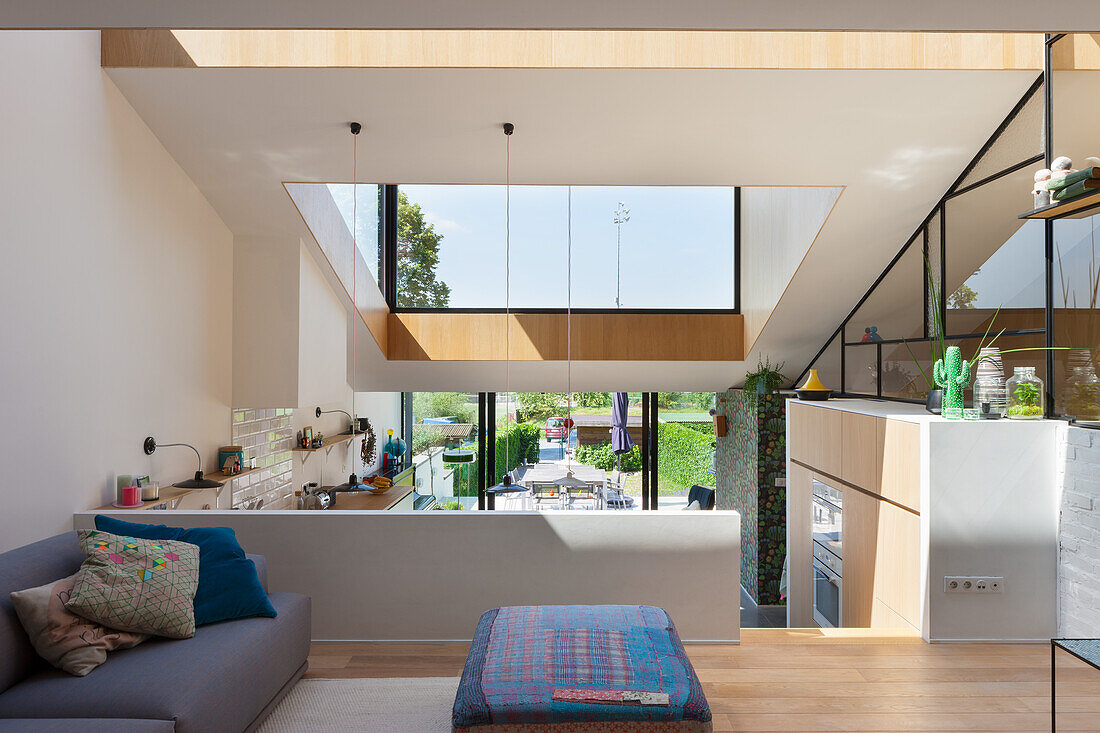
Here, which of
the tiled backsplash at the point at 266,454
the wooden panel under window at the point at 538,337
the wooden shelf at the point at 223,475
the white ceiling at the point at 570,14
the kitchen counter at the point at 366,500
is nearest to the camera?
the white ceiling at the point at 570,14

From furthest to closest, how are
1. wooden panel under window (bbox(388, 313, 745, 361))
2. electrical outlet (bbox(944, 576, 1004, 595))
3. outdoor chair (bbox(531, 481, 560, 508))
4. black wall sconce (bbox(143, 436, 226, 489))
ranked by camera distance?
outdoor chair (bbox(531, 481, 560, 508)), wooden panel under window (bbox(388, 313, 745, 361)), black wall sconce (bbox(143, 436, 226, 489)), electrical outlet (bbox(944, 576, 1004, 595))

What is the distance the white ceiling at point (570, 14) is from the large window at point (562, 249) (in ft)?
13.2

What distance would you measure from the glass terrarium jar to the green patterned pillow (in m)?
3.67

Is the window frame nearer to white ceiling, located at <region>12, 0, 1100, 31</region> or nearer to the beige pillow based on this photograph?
the beige pillow

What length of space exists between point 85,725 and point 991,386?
3.80 meters

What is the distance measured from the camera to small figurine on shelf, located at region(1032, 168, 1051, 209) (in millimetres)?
3090

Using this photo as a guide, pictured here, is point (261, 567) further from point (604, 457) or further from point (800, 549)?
point (604, 457)

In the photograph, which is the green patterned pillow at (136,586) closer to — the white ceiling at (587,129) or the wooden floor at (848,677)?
the wooden floor at (848,677)

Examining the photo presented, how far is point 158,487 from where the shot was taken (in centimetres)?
377

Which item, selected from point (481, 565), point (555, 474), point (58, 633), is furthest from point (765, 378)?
point (58, 633)

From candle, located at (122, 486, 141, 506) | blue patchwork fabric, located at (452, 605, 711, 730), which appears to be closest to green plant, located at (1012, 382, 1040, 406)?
blue patchwork fabric, located at (452, 605, 711, 730)

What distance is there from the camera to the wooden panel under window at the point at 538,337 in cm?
579

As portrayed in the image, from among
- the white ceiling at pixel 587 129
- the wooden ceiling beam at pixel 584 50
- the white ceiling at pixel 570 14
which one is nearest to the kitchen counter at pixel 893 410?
the white ceiling at pixel 587 129

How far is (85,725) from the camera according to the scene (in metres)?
1.94
